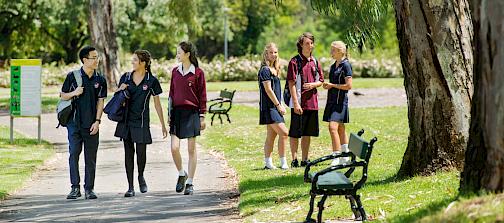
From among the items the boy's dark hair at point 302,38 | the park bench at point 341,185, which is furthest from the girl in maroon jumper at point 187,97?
the park bench at point 341,185

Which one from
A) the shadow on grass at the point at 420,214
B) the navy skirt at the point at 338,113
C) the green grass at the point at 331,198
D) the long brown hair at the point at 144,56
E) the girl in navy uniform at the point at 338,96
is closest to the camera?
the shadow on grass at the point at 420,214

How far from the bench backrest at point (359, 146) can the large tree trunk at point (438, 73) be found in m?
2.12

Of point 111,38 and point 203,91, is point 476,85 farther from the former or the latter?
Result: point 111,38

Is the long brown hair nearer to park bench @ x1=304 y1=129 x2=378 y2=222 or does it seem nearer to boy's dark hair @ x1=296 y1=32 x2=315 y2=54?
boy's dark hair @ x1=296 y1=32 x2=315 y2=54

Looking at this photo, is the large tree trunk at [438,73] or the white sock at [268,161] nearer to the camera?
the large tree trunk at [438,73]

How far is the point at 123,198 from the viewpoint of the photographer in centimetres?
1320

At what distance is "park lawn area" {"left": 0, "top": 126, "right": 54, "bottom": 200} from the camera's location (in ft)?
48.8

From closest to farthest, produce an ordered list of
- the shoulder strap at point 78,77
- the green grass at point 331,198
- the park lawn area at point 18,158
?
the green grass at point 331,198
the shoulder strap at point 78,77
the park lawn area at point 18,158

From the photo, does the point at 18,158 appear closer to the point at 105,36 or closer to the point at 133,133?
the point at 133,133

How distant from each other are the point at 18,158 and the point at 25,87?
3083 millimetres

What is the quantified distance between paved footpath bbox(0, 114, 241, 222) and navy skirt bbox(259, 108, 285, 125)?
930mm

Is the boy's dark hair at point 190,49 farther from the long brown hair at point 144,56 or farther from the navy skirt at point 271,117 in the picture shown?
the navy skirt at point 271,117

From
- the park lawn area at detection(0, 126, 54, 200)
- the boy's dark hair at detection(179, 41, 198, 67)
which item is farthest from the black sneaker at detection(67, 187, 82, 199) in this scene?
the boy's dark hair at detection(179, 41, 198, 67)

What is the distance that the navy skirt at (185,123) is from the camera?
13.2m
